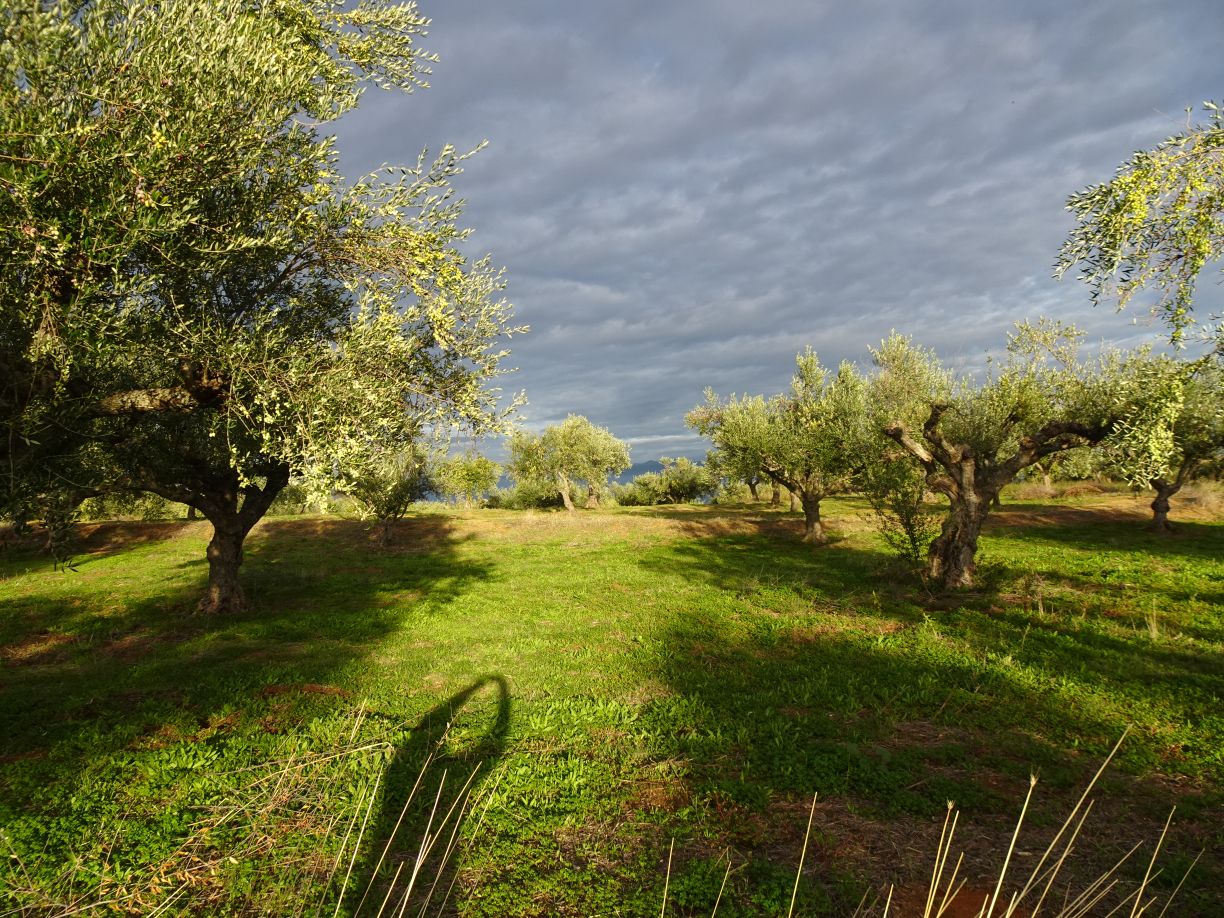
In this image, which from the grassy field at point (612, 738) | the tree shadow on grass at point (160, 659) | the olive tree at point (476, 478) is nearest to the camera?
the grassy field at point (612, 738)

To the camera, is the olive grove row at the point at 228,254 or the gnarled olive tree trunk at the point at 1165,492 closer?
the olive grove row at the point at 228,254

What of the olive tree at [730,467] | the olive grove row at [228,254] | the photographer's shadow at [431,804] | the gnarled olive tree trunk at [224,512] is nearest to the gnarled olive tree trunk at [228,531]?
the gnarled olive tree trunk at [224,512]

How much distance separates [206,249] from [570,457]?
65414mm

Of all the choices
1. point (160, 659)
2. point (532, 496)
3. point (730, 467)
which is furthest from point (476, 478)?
point (160, 659)

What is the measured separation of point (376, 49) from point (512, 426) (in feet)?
29.2

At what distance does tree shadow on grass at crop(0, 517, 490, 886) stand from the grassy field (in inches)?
4.0

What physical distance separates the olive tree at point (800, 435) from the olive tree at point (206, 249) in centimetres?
2762

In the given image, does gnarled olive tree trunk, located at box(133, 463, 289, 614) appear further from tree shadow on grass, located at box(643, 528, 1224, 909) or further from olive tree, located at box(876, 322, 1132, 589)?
olive tree, located at box(876, 322, 1132, 589)

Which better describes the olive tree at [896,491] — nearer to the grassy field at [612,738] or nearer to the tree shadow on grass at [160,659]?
the grassy field at [612,738]

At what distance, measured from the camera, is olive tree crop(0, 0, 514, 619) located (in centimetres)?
747

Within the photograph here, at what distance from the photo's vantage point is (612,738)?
1037 centimetres

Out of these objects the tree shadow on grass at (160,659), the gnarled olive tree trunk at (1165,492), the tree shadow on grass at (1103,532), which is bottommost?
the tree shadow on grass at (160,659)

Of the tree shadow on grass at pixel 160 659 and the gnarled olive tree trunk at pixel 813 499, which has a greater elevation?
the gnarled olive tree trunk at pixel 813 499

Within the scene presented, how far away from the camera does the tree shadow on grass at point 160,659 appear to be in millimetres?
9055
